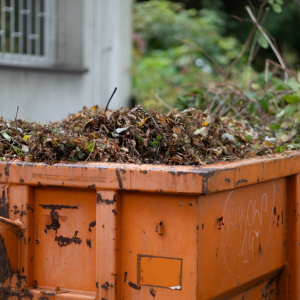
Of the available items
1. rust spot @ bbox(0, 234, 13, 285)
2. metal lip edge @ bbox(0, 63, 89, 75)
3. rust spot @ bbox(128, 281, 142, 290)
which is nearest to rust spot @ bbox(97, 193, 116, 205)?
rust spot @ bbox(128, 281, 142, 290)

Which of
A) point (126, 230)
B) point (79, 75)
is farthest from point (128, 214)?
point (79, 75)

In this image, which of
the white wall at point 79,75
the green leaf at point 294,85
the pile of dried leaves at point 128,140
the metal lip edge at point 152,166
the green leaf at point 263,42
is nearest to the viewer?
the metal lip edge at point 152,166

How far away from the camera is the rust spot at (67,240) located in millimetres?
2217

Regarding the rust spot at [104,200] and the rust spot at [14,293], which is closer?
the rust spot at [104,200]

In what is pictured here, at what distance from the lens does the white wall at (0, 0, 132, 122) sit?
699 centimetres

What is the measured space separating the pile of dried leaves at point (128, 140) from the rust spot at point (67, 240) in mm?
336

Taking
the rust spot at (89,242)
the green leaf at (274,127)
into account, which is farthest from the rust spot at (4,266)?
the green leaf at (274,127)

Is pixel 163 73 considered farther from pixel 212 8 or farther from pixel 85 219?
pixel 85 219

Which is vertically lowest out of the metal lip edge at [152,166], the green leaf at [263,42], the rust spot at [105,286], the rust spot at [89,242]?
the rust spot at [105,286]

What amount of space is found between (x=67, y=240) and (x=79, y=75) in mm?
5789

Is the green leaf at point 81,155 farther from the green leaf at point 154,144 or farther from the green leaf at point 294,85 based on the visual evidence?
the green leaf at point 294,85

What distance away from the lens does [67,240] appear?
2230 millimetres

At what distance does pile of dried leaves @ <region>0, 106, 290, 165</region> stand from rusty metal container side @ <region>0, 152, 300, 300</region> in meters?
0.14

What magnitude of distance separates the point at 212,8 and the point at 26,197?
15.7 meters
